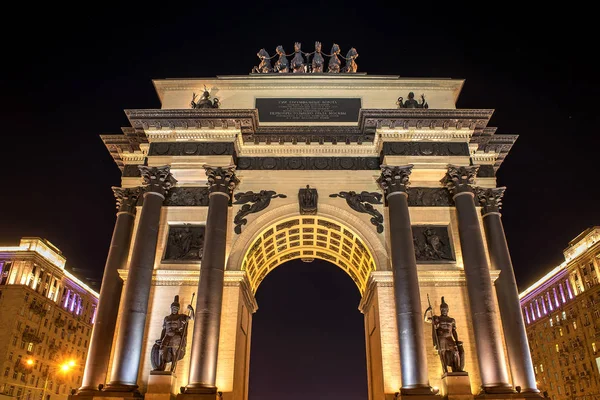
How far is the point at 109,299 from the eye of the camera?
21891 millimetres

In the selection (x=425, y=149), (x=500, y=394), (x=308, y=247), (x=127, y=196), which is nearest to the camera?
(x=500, y=394)

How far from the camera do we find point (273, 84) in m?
27.1

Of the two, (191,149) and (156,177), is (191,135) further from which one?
(156,177)

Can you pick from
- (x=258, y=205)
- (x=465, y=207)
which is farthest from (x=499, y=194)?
(x=258, y=205)

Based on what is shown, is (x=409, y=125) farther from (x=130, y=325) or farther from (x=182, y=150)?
(x=130, y=325)

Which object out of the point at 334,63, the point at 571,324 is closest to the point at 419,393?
the point at 334,63

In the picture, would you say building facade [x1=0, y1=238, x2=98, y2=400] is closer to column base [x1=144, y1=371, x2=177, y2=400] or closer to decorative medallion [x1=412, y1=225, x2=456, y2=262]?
column base [x1=144, y1=371, x2=177, y2=400]

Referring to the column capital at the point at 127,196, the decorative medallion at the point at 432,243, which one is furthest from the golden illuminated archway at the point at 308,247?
the column capital at the point at 127,196

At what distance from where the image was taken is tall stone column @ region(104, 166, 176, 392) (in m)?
18.9

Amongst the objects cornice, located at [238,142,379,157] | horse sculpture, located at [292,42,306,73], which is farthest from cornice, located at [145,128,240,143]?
horse sculpture, located at [292,42,306,73]

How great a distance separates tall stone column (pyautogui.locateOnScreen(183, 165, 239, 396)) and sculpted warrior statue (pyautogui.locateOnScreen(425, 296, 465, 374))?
9.41m

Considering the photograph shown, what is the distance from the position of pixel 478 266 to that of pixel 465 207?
305cm

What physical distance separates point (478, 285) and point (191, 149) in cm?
1562

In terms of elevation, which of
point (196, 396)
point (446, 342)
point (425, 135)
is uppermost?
point (425, 135)
